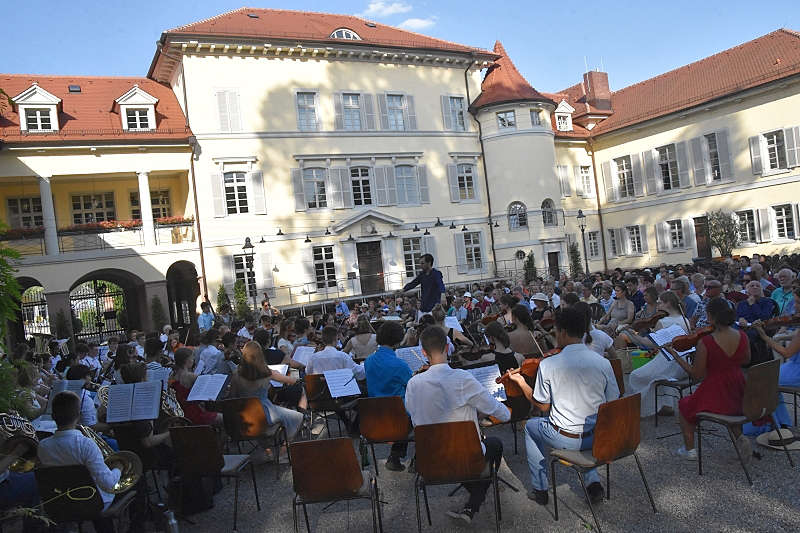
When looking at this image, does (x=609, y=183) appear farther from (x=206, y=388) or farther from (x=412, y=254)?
(x=206, y=388)

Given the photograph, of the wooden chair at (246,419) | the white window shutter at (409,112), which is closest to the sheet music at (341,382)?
the wooden chair at (246,419)

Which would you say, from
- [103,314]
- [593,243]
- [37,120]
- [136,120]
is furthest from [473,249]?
[103,314]

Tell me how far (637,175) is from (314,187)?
17.6 metres

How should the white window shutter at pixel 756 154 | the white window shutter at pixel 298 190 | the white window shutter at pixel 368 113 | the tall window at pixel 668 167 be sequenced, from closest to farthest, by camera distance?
1. the white window shutter at pixel 298 190
2. the white window shutter at pixel 756 154
3. the white window shutter at pixel 368 113
4. the tall window at pixel 668 167

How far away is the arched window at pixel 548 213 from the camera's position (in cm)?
3094

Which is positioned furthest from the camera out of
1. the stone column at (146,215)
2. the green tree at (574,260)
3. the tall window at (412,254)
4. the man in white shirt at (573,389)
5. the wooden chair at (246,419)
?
the green tree at (574,260)

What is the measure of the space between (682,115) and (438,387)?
30.4 meters

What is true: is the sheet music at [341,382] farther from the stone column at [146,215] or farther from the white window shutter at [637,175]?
the white window shutter at [637,175]

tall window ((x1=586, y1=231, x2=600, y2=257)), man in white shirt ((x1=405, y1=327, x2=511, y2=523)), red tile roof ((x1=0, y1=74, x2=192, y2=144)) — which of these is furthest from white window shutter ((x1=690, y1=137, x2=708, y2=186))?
man in white shirt ((x1=405, y1=327, x2=511, y2=523))

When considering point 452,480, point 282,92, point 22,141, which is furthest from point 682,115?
point 452,480

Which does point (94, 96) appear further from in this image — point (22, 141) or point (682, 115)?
point (682, 115)

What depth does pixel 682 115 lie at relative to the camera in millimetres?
30656

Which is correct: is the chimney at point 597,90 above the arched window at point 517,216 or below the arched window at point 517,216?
above

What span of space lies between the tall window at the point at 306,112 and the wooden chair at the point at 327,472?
24.1m
